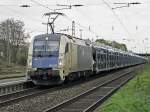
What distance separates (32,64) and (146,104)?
11394 mm

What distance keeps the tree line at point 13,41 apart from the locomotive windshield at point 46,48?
4551 centimetres

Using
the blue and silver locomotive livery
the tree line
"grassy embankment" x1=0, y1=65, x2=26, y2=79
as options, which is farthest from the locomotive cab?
the tree line

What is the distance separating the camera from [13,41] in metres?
79.7

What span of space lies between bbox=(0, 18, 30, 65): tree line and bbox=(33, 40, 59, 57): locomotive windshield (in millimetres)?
45505

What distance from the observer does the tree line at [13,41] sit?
7488 cm

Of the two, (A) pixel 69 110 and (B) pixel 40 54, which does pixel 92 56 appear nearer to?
(B) pixel 40 54

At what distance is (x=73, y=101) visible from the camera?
19.5 metres

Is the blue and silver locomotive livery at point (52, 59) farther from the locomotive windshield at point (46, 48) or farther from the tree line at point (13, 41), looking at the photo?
the tree line at point (13, 41)

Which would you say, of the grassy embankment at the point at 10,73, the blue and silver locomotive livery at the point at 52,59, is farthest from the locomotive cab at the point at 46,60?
the grassy embankment at the point at 10,73

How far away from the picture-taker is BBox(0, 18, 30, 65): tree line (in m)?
74.9

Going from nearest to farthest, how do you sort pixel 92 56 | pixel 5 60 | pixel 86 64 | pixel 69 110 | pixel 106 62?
pixel 69 110 < pixel 86 64 < pixel 92 56 < pixel 106 62 < pixel 5 60

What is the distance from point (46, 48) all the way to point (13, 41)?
53463 mm

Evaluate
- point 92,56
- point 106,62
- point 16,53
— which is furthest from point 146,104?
point 16,53

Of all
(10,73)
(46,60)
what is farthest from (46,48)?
(10,73)
